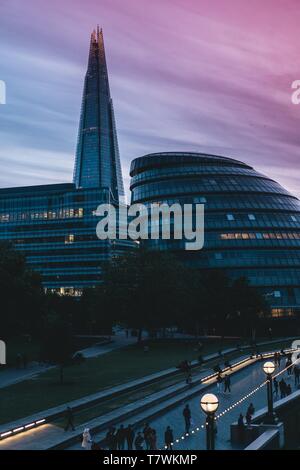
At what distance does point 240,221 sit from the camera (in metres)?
113

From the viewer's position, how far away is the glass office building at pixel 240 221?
362 ft

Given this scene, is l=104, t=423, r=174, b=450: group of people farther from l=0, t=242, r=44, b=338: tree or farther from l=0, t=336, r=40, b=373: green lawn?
l=0, t=242, r=44, b=338: tree

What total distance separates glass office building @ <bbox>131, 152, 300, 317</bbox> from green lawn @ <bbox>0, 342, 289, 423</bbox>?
3727 cm

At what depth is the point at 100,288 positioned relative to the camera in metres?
83.5

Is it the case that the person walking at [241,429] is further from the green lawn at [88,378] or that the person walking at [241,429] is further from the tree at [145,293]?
the tree at [145,293]

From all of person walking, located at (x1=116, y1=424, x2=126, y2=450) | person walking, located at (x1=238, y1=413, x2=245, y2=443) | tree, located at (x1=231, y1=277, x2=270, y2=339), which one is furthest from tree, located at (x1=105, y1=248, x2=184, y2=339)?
person walking, located at (x1=116, y1=424, x2=126, y2=450)

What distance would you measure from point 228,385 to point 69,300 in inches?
2666

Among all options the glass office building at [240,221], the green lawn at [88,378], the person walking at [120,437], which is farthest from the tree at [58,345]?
the glass office building at [240,221]

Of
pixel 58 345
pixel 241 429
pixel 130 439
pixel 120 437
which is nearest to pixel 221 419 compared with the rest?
pixel 241 429

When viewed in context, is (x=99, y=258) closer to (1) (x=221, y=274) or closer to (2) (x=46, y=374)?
(1) (x=221, y=274)

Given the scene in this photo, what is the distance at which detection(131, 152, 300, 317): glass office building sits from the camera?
11019cm

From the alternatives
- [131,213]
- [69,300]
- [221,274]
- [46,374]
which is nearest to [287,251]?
[221,274]
